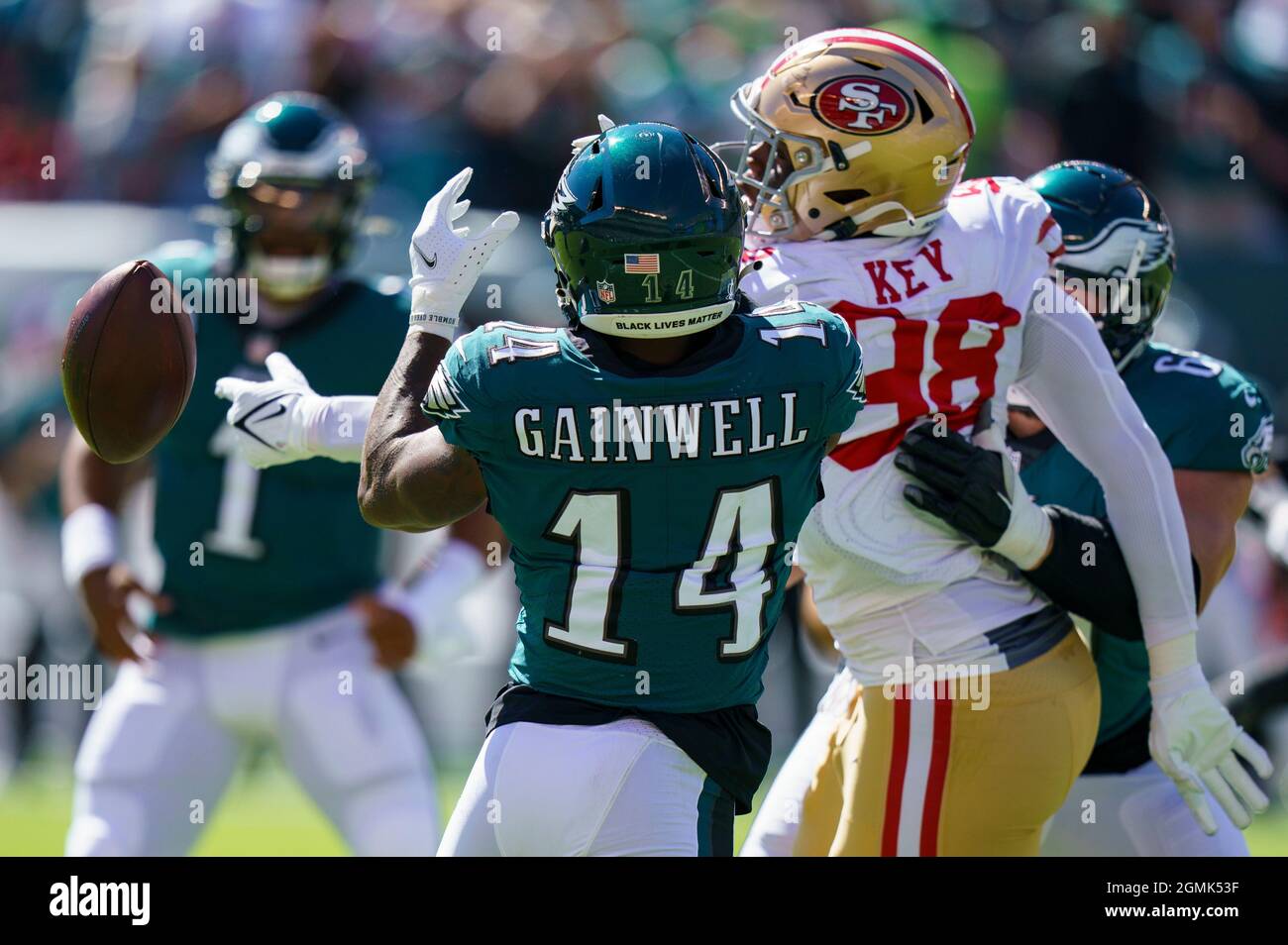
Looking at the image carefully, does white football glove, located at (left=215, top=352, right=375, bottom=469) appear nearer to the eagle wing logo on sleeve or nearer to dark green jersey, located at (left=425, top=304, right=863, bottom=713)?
dark green jersey, located at (left=425, top=304, right=863, bottom=713)

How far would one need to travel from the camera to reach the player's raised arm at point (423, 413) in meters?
2.69

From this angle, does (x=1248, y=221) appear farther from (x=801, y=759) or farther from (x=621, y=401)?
(x=621, y=401)

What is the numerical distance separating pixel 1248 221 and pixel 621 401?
6688mm

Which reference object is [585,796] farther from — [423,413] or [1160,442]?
[1160,442]

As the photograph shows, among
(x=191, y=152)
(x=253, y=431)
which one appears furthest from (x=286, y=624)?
(x=191, y=152)

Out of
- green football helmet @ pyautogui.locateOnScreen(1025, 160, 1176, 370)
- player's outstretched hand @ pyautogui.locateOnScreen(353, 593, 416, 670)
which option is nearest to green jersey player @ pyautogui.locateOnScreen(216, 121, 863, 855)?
green football helmet @ pyautogui.locateOnScreen(1025, 160, 1176, 370)

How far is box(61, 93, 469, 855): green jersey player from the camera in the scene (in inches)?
166

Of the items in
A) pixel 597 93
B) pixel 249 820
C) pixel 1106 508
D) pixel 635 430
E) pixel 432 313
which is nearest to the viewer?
pixel 635 430

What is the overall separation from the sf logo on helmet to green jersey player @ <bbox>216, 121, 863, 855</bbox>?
1.59ft

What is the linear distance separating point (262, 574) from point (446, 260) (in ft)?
5.63

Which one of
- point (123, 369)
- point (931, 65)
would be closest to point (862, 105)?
point (931, 65)

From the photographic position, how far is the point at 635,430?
2.59m

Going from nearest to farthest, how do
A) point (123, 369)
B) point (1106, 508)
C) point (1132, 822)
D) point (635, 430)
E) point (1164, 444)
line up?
1. point (635, 430)
2. point (123, 369)
3. point (1106, 508)
4. point (1164, 444)
5. point (1132, 822)

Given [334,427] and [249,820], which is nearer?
[334,427]
